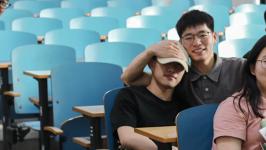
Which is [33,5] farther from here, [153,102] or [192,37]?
[153,102]

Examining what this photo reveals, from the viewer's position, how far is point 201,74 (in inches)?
136

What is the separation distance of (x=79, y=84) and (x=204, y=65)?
3.99 ft

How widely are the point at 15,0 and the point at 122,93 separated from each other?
6662 mm

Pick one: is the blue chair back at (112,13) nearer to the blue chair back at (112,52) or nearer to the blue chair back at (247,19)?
the blue chair back at (247,19)

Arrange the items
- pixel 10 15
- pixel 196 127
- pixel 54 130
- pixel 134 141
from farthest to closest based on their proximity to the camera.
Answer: pixel 10 15
pixel 54 130
pixel 134 141
pixel 196 127

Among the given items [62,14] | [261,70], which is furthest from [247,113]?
[62,14]

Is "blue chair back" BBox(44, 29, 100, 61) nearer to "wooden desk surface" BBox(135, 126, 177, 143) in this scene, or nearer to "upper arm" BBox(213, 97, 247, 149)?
"wooden desk surface" BBox(135, 126, 177, 143)

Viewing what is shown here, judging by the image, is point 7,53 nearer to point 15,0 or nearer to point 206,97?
point 206,97

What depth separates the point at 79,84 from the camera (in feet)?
14.6

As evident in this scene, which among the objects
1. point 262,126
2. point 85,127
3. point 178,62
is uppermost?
point 178,62

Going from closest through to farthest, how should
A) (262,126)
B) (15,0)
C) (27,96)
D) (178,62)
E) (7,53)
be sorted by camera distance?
(262,126)
(178,62)
(27,96)
(7,53)
(15,0)

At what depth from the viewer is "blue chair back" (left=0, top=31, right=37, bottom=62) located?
5.77 metres

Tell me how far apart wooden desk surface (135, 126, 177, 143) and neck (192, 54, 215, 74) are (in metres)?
0.49

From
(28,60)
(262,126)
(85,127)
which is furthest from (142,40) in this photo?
(262,126)
